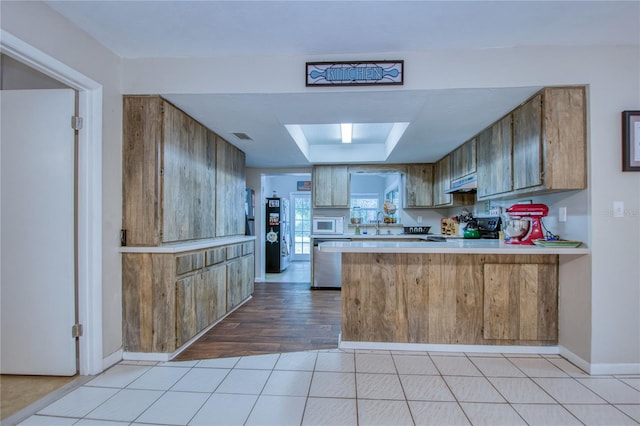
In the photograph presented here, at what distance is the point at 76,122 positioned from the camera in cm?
212

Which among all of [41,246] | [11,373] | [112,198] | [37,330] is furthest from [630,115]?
[11,373]

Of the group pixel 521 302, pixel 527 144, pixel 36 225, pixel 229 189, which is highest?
pixel 527 144

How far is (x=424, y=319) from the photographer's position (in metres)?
2.59

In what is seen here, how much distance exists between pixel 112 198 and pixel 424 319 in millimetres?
2733

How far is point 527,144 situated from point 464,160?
4.37 ft

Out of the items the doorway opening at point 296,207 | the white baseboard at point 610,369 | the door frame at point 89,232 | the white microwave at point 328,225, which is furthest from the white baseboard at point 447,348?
the doorway opening at point 296,207

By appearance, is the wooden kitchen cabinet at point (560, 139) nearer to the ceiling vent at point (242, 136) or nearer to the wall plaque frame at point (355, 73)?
the wall plaque frame at point (355, 73)

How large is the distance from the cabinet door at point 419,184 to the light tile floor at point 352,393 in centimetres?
300

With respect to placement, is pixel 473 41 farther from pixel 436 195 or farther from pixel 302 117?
pixel 436 195

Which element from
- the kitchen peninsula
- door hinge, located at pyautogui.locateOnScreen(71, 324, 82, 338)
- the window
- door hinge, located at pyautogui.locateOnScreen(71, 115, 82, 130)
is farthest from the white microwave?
door hinge, located at pyautogui.locateOnScreen(71, 115, 82, 130)

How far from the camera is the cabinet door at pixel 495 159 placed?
279cm

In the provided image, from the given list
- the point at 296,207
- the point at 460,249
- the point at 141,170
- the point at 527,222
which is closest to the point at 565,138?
the point at 527,222

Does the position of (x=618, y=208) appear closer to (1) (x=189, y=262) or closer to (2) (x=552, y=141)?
Result: (2) (x=552, y=141)

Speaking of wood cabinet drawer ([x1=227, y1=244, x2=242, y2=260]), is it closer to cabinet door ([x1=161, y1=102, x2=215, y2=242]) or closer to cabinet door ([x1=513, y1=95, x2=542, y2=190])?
cabinet door ([x1=161, y1=102, x2=215, y2=242])
